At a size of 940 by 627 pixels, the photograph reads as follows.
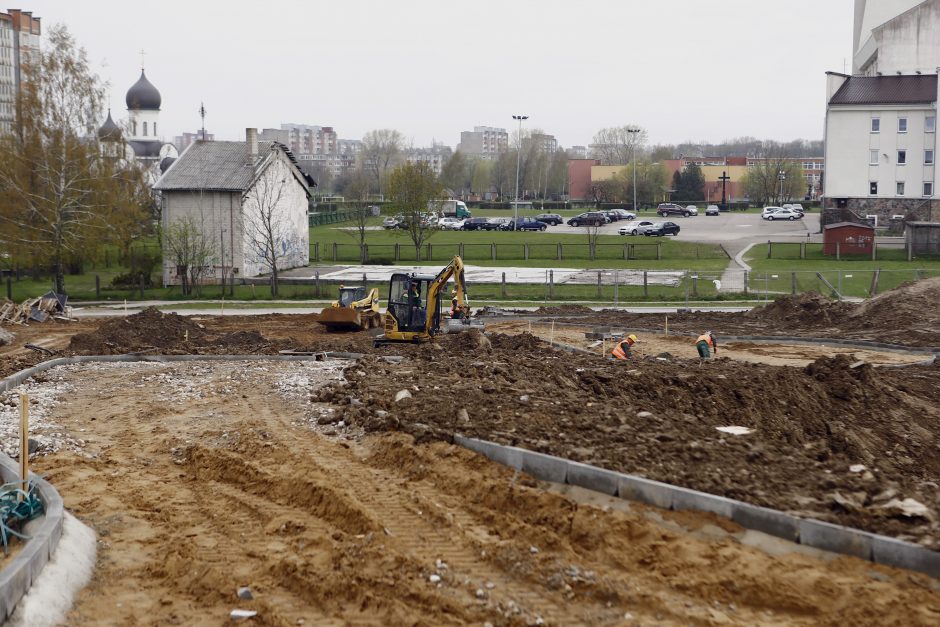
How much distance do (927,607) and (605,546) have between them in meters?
3.21

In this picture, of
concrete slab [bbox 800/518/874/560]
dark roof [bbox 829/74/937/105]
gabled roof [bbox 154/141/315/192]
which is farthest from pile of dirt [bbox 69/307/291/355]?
dark roof [bbox 829/74/937/105]

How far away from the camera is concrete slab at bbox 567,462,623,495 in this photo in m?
12.3

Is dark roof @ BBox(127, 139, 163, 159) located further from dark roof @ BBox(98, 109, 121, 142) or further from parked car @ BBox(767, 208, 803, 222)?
parked car @ BBox(767, 208, 803, 222)

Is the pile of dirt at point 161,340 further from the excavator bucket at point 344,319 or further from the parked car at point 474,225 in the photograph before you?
the parked car at point 474,225

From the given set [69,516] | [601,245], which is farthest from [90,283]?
[69,516]

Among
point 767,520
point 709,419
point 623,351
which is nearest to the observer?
point 767,520

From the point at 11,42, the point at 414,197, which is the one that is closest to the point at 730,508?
the point at 414,197

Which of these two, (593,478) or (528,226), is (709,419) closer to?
(593,478)

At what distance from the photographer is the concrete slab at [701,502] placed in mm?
11312

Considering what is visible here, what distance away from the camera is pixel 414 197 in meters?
64.8

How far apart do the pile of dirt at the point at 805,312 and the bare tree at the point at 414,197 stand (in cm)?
3122

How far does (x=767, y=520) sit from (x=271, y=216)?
48.0 m

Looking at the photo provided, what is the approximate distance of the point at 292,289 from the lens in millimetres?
49688

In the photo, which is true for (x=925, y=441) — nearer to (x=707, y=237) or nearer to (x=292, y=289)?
(x=292, y=289)
